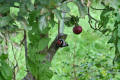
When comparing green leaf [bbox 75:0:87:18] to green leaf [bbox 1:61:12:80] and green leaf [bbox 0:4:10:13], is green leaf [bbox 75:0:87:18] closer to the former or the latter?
green leaf [bbox 0:4:10:13]

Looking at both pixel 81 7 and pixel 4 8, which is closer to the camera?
pixel 81 7

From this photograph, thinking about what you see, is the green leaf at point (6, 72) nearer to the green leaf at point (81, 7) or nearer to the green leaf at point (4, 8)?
the green leaf at point (4, 8)

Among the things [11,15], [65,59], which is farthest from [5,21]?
[65,59]

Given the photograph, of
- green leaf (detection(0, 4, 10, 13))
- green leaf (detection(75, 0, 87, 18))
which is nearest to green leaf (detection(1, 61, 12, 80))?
green leaf (detection(0, 4, 10, 13))

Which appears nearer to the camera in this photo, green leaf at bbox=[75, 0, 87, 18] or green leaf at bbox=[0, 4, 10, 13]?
green leaf at bbox=[75, 0, 87, 18]

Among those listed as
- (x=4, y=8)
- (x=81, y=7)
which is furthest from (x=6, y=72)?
(x=81, y=7)

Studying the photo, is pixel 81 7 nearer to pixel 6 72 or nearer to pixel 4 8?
pixel 4 8

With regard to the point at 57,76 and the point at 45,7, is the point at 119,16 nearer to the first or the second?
the point at 45,7

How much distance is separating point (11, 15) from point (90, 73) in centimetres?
247

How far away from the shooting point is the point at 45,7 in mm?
1416

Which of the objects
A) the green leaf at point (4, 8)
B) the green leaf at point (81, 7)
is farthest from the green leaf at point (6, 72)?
the green leaf at point (81, 7)

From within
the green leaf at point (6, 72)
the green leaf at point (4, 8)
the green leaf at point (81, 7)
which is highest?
the green leaf at point (81, 7)

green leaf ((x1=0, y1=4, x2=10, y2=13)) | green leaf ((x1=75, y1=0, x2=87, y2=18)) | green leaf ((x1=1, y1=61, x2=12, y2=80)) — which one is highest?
green leaf ((x1=75, y1=0, x2=87, y2=18))

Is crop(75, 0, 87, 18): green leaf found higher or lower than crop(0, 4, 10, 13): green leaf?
higher
